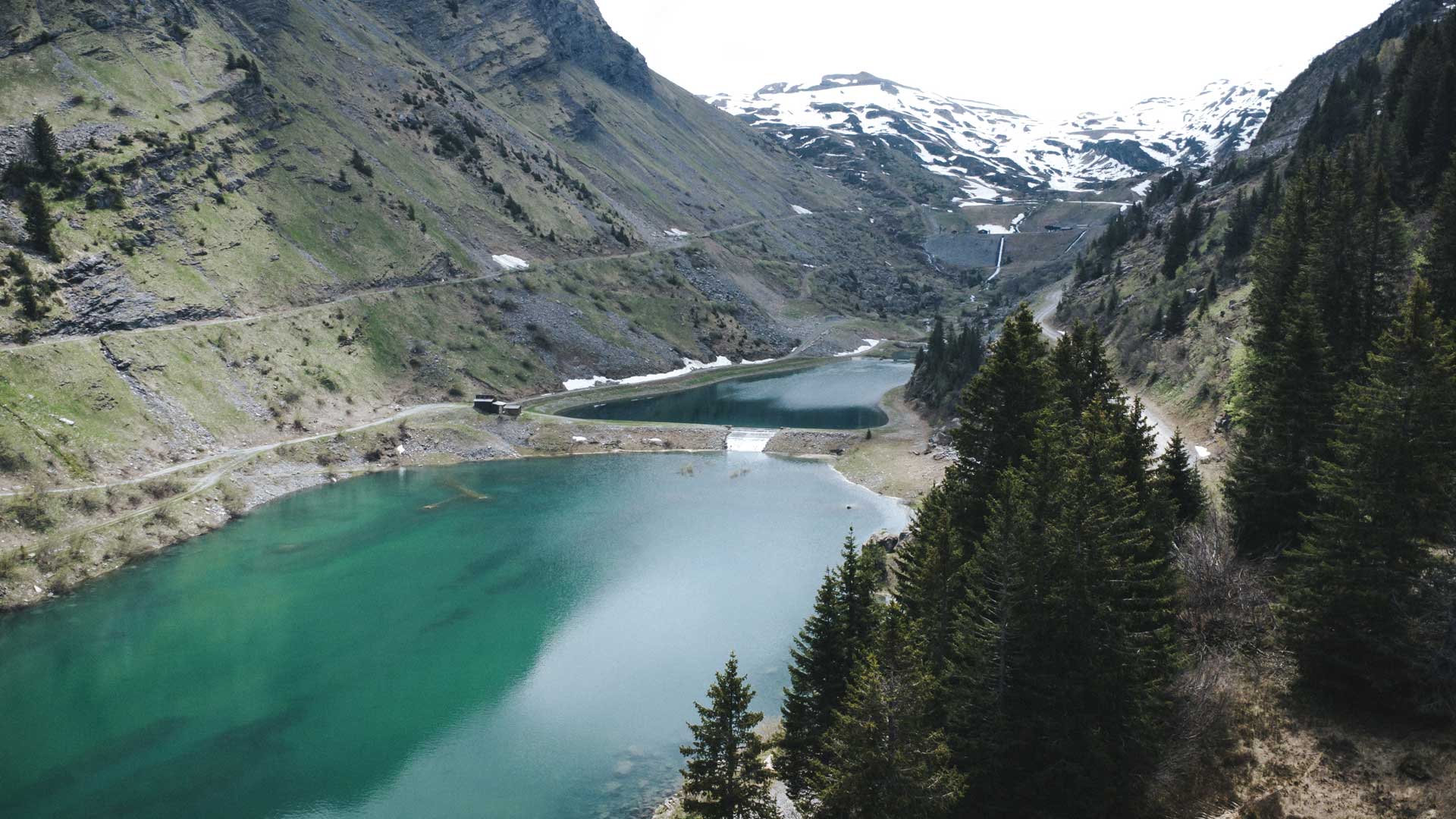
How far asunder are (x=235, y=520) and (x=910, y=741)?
191 feet

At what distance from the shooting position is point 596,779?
3234 centimetres

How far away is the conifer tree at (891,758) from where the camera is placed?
19.2 metres

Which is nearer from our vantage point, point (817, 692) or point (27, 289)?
point (817, 692)

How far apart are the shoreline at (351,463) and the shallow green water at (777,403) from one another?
3.87 metres

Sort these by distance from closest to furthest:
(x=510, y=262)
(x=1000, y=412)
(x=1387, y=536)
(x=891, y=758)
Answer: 1. (x=891, y=758)
2. (x=1387, y=536)
3. (x=1000, y=412)
4. (x=510, y=262)

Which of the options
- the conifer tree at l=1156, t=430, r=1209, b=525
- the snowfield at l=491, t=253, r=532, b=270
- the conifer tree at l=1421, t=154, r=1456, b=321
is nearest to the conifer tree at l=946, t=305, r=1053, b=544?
the conifer tree at l=1156, t=430, r=1209, b=525

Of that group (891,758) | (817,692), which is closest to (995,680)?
(891,758)

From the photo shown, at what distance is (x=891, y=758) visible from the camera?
19250 mm

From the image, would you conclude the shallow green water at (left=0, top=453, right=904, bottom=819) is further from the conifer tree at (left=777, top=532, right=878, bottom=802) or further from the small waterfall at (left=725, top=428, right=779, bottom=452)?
the small waterfall at (left=725, top=428, right=779, bottom=452)

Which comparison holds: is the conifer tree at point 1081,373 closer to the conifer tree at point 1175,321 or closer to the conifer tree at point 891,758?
the conifer tree at point 891,758

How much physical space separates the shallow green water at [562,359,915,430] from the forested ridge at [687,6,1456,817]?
6243 centimetres

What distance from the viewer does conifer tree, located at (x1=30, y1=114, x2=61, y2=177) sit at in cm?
7394

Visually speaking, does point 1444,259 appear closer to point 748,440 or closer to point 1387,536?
point 1387,536

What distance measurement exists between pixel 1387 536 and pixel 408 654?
40678mm
